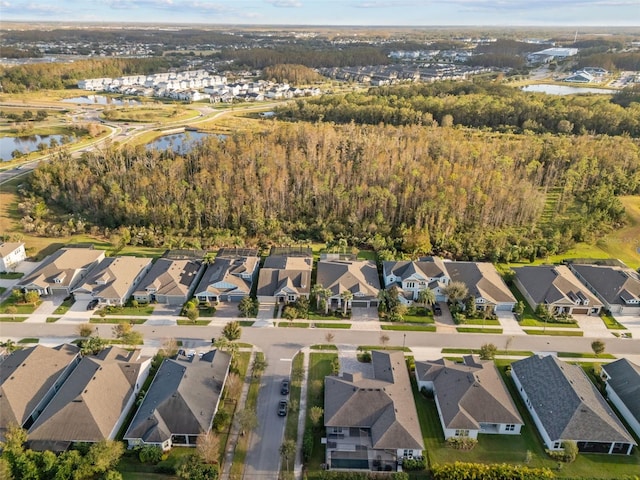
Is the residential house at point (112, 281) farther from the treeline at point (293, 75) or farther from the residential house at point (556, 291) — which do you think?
the treeline at point (293, 75)

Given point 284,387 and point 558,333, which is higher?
point 284,387

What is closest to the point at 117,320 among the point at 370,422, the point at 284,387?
the point at 284,387

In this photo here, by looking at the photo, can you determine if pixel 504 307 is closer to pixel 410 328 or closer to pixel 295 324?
pixel 410 328

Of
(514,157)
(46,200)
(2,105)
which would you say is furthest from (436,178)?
(2,105)

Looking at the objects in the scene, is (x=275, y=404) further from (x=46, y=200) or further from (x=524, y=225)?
(x=46, y=200)

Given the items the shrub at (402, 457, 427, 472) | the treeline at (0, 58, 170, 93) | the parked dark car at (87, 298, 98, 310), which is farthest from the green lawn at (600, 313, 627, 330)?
the treeline at (0, 58, 170, 93)
